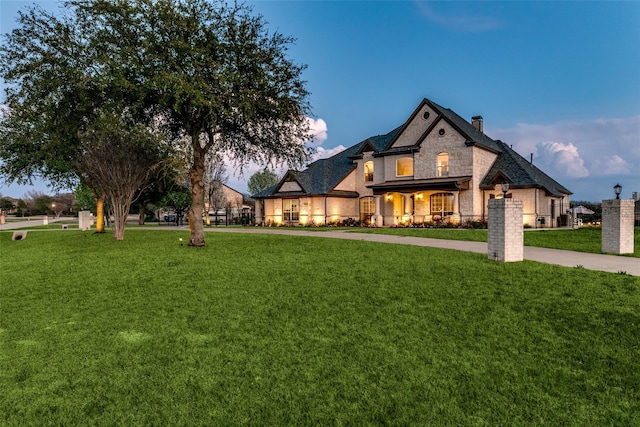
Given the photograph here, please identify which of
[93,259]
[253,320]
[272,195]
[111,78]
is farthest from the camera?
[272,195]

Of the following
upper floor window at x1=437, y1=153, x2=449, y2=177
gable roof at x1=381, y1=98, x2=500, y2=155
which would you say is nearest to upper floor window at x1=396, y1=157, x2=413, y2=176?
gable roof at x1=381, y1=98, x2=500, y2=155

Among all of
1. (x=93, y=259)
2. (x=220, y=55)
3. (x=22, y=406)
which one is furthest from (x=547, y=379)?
(x=220, y=55)

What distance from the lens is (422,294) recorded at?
7.00m

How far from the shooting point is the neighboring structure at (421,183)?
92.6 ft

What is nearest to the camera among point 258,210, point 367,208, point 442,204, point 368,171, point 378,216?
point 442,204

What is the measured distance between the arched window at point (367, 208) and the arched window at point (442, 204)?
5895mm

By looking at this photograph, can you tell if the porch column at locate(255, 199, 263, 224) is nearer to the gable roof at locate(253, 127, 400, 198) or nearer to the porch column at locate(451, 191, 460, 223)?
the gable roof at locate(253, 127, 400, 198)

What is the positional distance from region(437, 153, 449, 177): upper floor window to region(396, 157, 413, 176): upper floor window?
8.64 ft

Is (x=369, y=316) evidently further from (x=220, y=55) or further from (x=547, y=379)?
(x=220, y=55)

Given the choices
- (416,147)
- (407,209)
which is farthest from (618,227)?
(416,147)

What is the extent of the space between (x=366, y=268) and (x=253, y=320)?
4081mm

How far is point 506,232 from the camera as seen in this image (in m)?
9.80

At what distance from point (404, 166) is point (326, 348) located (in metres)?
29.2

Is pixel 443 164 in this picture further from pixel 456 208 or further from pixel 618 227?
pixel 618 227
